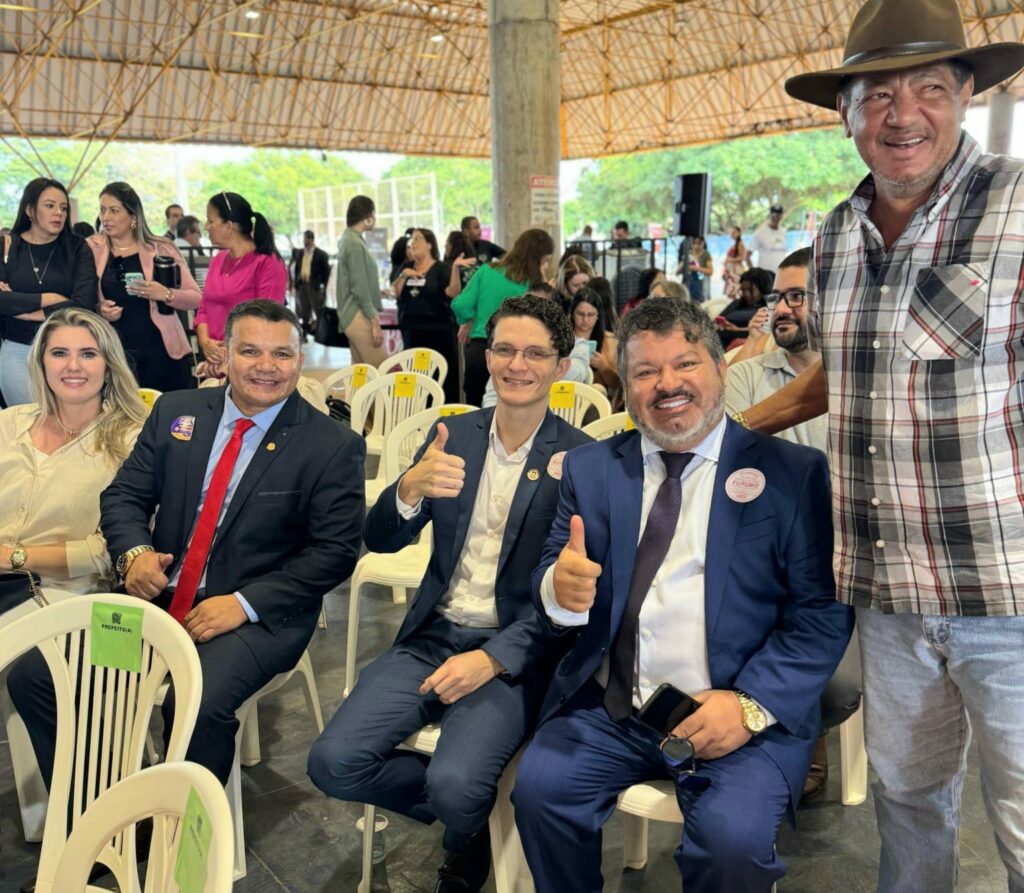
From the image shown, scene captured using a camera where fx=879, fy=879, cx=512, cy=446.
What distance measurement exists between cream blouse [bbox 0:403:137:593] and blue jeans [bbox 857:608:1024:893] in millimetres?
1988

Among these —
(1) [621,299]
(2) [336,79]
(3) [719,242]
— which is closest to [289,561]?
(1) [621,299]

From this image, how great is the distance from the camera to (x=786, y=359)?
2596 mm

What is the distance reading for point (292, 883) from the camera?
2209mm

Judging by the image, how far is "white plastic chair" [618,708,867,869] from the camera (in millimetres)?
1739

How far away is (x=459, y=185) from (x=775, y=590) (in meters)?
30.9

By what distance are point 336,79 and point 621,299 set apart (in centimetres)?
1210

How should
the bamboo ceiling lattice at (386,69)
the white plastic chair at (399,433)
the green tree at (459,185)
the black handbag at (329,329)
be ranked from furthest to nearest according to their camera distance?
the green tree at (459,185), the bamboo ceiling lattice at (386,69), the black handbag at (329,329), the white plastic chair at (399,433)

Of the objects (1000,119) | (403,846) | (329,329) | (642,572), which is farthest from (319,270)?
(1000,119)

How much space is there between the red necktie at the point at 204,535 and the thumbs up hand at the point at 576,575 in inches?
41.5

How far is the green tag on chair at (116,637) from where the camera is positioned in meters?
1.70

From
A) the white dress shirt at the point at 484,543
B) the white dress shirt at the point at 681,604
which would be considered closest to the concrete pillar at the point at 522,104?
the white dress shirt at the point at 484,543

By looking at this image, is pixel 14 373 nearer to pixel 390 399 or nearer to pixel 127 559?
pixel 390 399

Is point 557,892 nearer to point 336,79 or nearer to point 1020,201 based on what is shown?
point 1020,201

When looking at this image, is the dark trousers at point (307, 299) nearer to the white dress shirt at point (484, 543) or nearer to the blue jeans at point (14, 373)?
the blue jeans at point (14, 373)
